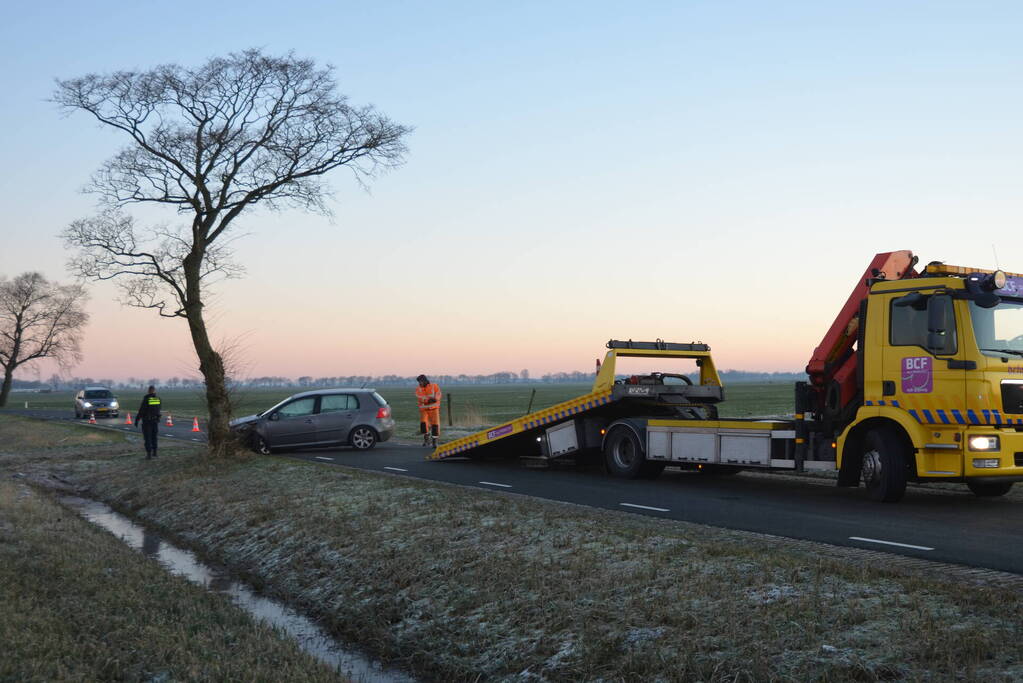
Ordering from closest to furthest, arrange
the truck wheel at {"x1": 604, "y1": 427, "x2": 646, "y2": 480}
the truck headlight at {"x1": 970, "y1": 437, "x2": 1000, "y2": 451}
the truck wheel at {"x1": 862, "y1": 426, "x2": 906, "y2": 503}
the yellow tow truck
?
the truck headlight at {"x1": 970, "y1": 437, "x2": 1000, "y2": 451}
the yellow tow truck
the truck wheel at {"x1": 862, "y1": 426, "x2": 906, "y2": 503}
the truck wheel at {"x1": 604, "y1": 427, "x2": 646, "y2": 480}

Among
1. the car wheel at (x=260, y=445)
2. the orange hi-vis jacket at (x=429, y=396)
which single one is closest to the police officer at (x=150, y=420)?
the car wheel at (x=260, y=445)

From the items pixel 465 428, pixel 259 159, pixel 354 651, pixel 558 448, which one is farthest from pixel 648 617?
pixel 465 428

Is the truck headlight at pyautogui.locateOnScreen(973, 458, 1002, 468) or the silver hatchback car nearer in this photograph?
the truck headlight at pyautogui.locateOnScreen(973, 458, 1002, 468)

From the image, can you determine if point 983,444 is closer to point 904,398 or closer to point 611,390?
point 904,398

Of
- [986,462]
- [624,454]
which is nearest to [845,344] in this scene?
[986,462]

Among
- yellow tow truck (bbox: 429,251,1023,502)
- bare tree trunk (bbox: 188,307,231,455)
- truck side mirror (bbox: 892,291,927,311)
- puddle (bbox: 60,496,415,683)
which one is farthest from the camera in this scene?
bare tree trunk (bbox: 188,307,231,455)

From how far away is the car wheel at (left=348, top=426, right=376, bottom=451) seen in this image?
24.0 metres

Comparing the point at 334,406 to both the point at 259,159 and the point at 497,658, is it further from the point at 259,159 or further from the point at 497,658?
the point at 497,658

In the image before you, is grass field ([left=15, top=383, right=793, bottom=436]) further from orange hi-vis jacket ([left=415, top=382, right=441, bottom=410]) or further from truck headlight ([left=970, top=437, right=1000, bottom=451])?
truck headlight ([left=970, top=437, right=1000, bottom=451])

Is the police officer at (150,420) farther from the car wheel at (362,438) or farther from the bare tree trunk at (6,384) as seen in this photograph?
the bare tree trunk at (6,384)

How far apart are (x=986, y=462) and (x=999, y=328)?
5.23 feet

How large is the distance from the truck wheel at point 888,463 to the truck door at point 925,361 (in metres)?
0.45

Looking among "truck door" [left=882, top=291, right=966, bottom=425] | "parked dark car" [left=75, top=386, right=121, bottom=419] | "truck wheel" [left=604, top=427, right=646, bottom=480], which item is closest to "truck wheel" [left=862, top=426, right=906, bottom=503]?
"truck door" [left=882, top=291, right=966, bottom=425]

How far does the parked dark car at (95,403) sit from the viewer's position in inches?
2040
